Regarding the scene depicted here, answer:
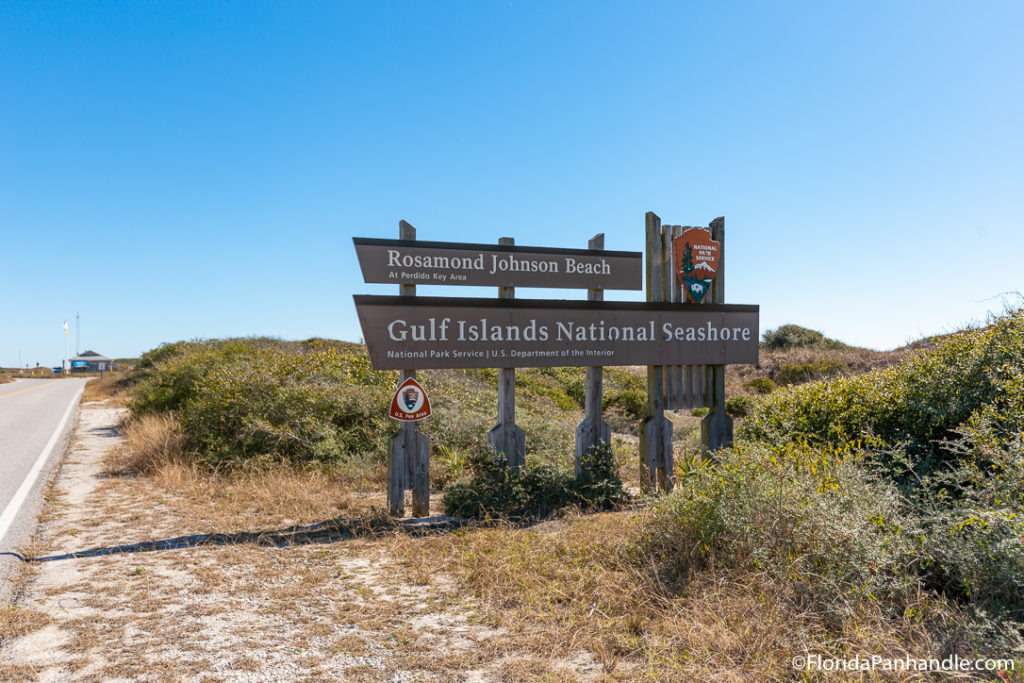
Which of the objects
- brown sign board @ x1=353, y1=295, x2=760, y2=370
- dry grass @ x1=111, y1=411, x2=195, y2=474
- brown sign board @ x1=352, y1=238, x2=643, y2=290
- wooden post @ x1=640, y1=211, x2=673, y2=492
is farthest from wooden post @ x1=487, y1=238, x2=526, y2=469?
dry grass @ x1=111, y1=411, x2=195, y2=474

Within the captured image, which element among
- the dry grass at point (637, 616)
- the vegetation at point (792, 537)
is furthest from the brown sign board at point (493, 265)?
the dry grass at point (637, 616)

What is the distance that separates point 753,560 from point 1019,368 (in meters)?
3.36

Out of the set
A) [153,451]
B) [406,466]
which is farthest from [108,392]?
[406,466]

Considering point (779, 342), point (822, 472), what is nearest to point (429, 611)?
point (822, 472)

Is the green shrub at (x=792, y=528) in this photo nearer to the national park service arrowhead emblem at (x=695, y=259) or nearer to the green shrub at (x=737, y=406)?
the national park service arrowhead emblem at (x=695, y=259)

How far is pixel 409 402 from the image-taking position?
6500mm

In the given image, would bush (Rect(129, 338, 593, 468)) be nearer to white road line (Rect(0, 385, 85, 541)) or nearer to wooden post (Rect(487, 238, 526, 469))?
wooden post (Rect(487, 238, 526, 469))

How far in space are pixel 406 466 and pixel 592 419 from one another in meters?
2.31

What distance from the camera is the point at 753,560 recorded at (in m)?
4.00

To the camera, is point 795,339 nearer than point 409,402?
No

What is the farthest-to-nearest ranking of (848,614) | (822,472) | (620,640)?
(822,472) < (620,640) < (848,614)

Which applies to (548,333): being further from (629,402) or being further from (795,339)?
(795,339)

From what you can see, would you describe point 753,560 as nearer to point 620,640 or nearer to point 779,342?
point 620,640

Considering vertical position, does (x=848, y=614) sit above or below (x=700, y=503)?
below
